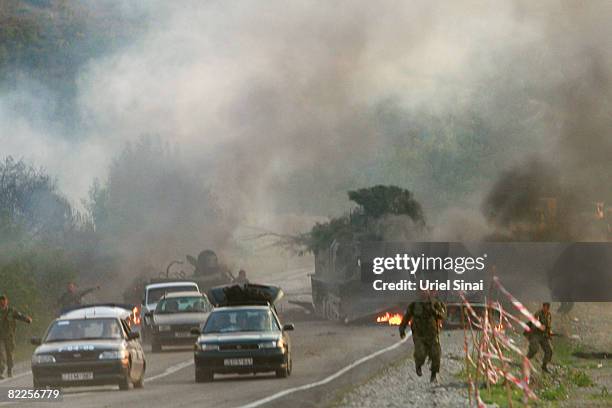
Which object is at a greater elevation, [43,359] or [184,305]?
[184,305]

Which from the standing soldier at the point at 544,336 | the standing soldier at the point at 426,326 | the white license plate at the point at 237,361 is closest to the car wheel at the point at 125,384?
Result: the white license plate at the point at 237,361

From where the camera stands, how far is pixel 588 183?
81.5 meters

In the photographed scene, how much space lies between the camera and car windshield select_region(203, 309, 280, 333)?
38.7 metres

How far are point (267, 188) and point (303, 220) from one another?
3574 mm

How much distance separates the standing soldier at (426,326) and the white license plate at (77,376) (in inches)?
270

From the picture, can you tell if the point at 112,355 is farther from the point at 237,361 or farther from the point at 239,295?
the point at 239,295

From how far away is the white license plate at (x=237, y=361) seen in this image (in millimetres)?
37156

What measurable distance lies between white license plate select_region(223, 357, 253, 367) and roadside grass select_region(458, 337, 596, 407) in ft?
16.0

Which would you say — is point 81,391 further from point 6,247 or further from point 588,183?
point 588,183

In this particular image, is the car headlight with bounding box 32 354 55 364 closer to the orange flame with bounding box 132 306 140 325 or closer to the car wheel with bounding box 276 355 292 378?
the car wheel with bounding box 276 355 292 378

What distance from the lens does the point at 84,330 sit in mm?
35625

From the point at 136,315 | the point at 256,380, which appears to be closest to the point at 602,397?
the point at 256,380

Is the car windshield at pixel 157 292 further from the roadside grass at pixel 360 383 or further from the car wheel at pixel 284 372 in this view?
the car wheel at pixel 284 372

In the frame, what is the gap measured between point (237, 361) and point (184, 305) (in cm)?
1714
